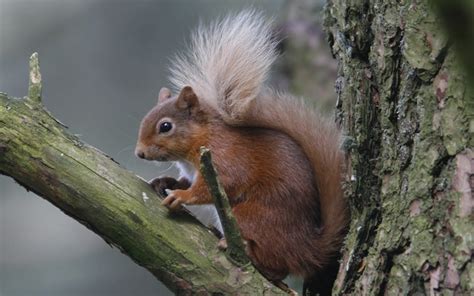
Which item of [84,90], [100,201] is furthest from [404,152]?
[84,90]

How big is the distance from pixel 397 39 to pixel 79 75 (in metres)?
5.27

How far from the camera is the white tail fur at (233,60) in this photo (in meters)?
2.33

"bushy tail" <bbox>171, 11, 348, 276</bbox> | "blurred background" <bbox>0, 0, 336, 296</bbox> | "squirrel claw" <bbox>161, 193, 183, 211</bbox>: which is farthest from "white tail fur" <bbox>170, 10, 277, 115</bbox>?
"blurred background" <bbox>0, 0, 336, 296</bbox>

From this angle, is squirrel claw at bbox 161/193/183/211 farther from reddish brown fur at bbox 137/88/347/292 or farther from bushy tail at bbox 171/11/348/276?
bushy tail at bbox 171/11/348/276

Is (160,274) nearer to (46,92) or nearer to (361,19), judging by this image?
(361,19)

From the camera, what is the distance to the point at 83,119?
6.55 meters

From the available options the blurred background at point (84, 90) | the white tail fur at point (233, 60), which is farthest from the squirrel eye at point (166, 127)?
the blurred background at point (84, 90)

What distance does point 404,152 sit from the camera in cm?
182

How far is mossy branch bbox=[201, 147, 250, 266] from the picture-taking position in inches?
63.2

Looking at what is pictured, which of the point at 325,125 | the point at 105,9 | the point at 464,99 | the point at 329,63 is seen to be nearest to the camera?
the point at 464,99

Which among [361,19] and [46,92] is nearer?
[361,19]

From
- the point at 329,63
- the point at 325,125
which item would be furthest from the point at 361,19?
the point at 329,63

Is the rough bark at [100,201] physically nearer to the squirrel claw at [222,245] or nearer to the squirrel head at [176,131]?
the squirrel claw at [222,245]

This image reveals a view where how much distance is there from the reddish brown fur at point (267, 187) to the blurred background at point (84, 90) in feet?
11.3
